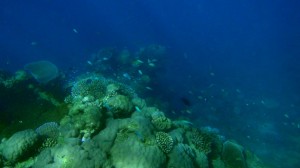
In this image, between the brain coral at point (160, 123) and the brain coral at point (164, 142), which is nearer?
the brain coral at point (164, 142)

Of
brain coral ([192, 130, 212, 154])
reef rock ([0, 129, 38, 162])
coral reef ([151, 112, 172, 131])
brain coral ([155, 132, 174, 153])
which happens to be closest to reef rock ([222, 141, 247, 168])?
brain coral ([192, 130, 212, 154])

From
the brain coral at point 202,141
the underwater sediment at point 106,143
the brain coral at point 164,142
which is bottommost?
the underwater sediment at point 106,143

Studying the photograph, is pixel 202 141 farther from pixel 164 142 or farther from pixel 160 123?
pixel 164 142

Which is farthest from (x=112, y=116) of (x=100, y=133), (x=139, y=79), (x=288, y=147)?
(x=288, y=147)

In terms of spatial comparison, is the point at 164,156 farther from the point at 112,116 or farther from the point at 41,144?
the point at 41,144

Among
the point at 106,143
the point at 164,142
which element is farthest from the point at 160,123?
the point at 106,143

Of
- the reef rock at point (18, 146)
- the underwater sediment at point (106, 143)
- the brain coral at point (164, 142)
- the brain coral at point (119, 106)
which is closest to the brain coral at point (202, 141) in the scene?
the underwater sediment at point (106, 143)

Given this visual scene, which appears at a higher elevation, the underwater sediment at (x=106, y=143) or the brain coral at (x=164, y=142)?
→ the brain coral at (x=164, y=142)

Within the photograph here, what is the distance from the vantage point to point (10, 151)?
241 inches

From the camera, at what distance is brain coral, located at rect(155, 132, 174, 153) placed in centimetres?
674

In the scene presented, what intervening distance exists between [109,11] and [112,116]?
157 meters

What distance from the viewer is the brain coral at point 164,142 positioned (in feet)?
22.1

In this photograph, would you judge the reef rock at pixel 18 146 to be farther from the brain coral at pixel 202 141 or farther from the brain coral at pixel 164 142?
the brain coral at pixel 202 141

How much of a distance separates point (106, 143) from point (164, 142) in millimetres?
1409
